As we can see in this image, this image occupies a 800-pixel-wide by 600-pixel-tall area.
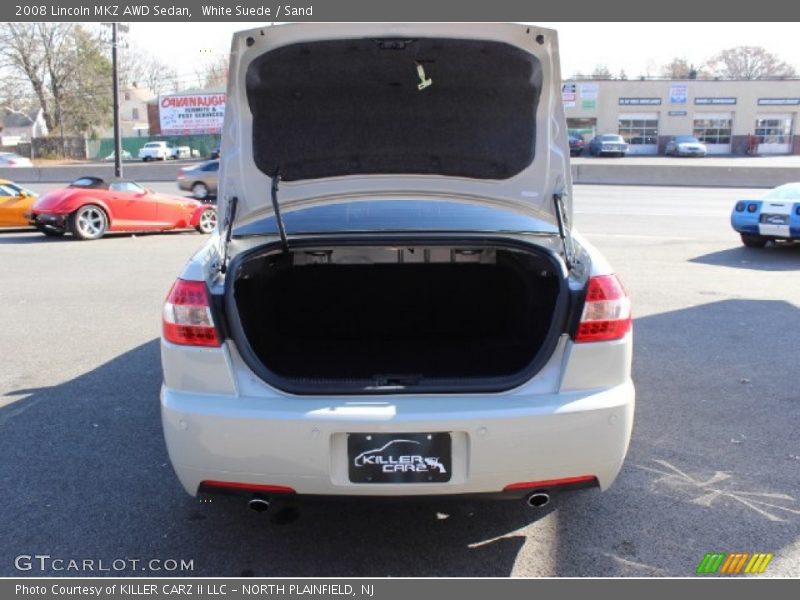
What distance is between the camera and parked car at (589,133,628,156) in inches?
1881

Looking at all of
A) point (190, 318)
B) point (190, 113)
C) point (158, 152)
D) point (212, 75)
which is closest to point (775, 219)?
point (190, 318)

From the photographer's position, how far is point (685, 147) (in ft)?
165

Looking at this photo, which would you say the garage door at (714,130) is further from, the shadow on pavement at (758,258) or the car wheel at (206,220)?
the car wheel at (206,220)

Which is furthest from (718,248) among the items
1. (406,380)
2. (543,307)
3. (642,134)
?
(642,134)

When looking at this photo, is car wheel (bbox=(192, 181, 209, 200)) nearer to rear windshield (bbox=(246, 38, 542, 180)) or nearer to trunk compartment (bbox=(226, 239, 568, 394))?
trunk compartment (bbox=(226, 239, 568, 394))

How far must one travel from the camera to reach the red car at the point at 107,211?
43.5ft

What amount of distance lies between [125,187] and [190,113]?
1656 inches

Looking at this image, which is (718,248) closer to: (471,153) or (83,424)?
(471,153)

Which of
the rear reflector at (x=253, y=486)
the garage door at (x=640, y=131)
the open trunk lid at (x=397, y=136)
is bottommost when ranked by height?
the rear reflector at (x=253, y=486)

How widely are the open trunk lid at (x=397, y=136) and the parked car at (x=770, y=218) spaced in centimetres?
885

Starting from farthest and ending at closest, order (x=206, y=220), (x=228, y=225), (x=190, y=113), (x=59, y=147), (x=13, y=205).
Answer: (x=59, y=147)
(x=190, y=113)
(x=206, y=220)
(x=13, y=205)
(x=228, y=225)

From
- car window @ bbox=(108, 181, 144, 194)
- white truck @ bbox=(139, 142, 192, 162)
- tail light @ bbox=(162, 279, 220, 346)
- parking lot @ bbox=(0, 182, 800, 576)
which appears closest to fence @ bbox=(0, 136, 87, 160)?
white truck @ bbox=(139, 142, 192, 162)

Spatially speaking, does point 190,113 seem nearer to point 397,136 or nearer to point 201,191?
point 201,191

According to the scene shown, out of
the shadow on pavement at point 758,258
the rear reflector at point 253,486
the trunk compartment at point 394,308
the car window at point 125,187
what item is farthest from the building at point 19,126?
the rear reflector at point 253,486
